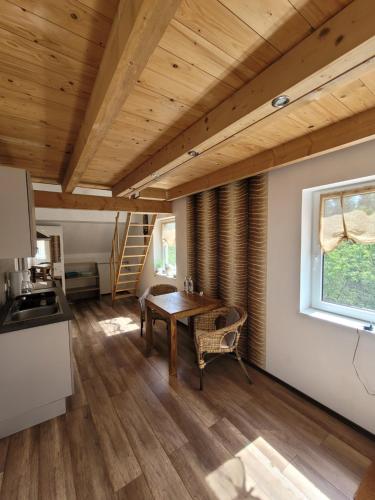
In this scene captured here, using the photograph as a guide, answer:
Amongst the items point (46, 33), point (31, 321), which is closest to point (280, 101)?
point (46, 33)

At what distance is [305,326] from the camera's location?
6.53ft

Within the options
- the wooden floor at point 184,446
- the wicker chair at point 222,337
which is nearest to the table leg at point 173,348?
the wooden floor at point 184,446

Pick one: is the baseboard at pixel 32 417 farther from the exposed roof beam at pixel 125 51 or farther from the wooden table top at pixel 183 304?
the exposed roof beam at pixel 125 51

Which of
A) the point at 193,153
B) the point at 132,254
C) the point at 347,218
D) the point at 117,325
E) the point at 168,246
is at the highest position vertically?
the point at 193,153

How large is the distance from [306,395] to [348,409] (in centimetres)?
34

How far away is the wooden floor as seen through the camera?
1312 millimetres

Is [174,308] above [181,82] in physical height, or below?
below

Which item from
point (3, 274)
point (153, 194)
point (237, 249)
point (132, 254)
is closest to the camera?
point (3, 274)

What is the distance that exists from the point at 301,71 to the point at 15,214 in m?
1.98

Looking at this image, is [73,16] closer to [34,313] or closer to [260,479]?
[34,313]

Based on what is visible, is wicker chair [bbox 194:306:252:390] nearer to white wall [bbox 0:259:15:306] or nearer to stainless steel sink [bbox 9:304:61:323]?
stainless steel sink [bbox 9:304:61:323]

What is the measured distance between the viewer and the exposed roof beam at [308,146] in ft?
4.47

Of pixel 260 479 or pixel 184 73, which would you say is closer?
pixel 184 73

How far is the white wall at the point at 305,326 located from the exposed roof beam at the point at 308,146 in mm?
209
